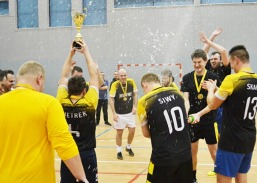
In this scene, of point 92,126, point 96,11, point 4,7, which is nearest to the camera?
point 92,126

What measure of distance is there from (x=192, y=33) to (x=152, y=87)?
1772 cm

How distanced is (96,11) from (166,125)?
20.2 m

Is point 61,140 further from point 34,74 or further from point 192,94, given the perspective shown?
point 192,94

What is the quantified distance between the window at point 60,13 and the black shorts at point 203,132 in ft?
61.2

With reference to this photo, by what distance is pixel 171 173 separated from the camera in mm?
4734

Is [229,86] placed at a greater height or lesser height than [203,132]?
greater

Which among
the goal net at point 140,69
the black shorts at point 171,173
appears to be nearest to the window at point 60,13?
the goal net at point 140,69

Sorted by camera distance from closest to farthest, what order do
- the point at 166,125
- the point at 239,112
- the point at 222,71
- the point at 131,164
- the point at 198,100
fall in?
1. the point at 166,125
2. the point at 239,112
3. the point at 198,100
4. the point at 222,71
5. the point at 131,164

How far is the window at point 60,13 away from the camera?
79.8ft

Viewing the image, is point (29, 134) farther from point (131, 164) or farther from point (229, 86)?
point (131, 164)

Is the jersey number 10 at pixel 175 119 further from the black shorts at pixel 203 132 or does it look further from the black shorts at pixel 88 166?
the black shorts at pixel 203 132

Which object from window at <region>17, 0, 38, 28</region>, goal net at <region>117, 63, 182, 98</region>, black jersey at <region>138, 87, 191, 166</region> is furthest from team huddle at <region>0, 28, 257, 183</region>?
window at <region>17, 0, 38, 28</region>

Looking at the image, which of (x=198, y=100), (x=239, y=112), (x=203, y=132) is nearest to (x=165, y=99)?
(x=239, y=112)

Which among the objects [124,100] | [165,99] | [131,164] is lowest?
[131,164]
